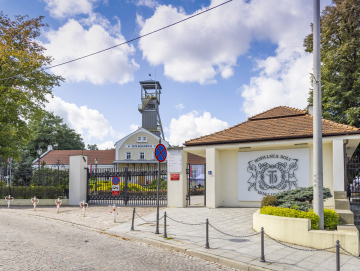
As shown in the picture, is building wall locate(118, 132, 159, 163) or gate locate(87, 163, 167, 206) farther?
building wall locate(118, 132, 159, 163)

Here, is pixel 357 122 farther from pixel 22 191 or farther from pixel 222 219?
pixel 22 191

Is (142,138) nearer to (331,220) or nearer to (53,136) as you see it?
(53,136)

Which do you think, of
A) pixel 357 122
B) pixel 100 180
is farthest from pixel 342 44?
pixel 100 180

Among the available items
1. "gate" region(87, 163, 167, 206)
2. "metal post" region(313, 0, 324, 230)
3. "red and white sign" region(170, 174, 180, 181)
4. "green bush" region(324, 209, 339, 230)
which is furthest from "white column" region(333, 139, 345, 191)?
"gate" region(87, 163, 167, 206)

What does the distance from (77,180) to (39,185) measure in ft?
9.25

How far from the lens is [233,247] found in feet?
28.0

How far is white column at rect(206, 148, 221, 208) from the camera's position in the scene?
17.1m

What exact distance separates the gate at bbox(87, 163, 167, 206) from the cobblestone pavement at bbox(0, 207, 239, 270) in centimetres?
731

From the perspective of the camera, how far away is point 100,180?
2095cm

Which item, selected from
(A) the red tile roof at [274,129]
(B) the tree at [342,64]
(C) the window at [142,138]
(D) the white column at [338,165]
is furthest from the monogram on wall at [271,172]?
(C) the window at [142,138]

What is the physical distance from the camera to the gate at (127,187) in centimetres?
1927

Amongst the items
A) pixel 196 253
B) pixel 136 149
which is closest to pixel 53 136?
pixel 136 149

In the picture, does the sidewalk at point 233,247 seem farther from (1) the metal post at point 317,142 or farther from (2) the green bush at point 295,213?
(1) the metal post at point 317,142

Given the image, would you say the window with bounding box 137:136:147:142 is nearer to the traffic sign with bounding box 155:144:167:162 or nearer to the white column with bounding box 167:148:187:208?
the white column with bounding box 167:148:187:208
